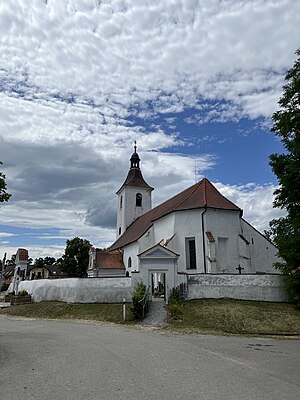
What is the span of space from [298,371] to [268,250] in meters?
24.1

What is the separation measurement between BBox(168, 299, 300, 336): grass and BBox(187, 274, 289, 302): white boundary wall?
Answer: 782 millimetres

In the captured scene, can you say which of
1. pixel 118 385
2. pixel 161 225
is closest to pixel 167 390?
pixel 118 385

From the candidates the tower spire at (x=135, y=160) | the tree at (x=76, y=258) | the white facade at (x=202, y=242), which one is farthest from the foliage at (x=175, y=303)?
the tree at (x=76, y=258)

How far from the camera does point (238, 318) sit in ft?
62.1

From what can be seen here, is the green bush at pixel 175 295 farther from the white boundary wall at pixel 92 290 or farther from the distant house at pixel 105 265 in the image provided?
the distant house at pixel 105 265

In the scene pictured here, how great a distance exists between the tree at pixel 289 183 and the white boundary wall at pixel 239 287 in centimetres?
176

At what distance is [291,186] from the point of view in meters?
21.3

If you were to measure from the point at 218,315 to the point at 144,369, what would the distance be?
481 inches

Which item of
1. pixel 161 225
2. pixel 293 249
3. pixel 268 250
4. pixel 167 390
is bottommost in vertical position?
pixel 167 390

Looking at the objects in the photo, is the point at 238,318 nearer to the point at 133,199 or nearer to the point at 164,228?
the point at 164,228

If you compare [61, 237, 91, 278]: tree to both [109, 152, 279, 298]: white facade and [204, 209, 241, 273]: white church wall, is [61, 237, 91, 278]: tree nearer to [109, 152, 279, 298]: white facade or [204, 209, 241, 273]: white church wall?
[109, 152, 279, 298]: white facade

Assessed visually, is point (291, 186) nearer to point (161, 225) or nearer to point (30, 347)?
point (161, 225)

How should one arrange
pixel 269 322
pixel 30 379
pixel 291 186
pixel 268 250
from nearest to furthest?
1. pixel 30 379
2. pixel 269 322
3. pixel 291 186
4. pixel 268 250

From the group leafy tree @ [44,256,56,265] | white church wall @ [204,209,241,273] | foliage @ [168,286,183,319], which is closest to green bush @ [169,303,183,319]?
foliage @ [168,286,183,319]
